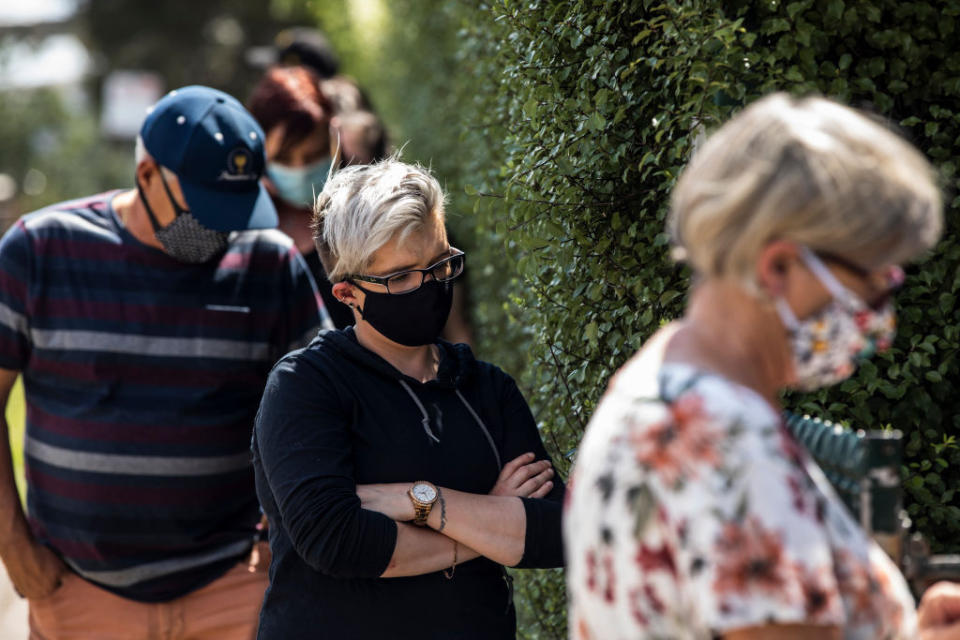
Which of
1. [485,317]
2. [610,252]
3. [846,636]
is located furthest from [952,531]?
[485,317]

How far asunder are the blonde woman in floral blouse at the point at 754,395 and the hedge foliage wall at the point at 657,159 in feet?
3.88

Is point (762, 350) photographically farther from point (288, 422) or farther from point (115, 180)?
point (115, 180)

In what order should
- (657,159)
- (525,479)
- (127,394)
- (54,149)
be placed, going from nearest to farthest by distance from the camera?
1. (525,479)
2. (657,159)
3. (127,394)
4. (54,149)

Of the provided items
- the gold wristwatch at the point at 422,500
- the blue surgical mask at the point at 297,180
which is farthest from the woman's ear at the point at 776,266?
the blue surgical mask at the point at 297,180

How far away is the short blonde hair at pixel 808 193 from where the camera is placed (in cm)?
153

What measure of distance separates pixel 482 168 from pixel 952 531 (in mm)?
2781

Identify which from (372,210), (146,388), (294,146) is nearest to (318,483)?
(372,210)

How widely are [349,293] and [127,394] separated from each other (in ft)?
3.22

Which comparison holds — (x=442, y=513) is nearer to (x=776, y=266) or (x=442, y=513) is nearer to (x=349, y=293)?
(x=349, y=293)

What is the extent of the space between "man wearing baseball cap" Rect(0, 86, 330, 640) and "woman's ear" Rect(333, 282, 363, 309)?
2.63 feet

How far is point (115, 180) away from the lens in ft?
97.1

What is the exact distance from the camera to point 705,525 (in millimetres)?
1506

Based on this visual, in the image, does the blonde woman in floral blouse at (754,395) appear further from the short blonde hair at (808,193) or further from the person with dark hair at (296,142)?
the person with dark hair at (296,142)

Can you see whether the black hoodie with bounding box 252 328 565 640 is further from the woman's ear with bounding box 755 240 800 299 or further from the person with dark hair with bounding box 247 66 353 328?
the person with dark hair with bounding box 247 66 353 328
